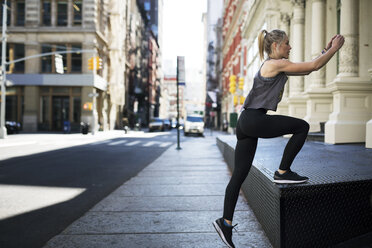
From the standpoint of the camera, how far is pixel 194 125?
113 ft

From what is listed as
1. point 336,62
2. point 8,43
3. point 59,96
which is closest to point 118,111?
point 59,96

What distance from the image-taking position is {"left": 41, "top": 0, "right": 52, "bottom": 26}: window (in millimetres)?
38344

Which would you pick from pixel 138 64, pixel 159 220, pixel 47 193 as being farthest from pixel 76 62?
pixel 159 220

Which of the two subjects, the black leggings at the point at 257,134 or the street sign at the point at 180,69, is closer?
the black leggings at the point at 257,134

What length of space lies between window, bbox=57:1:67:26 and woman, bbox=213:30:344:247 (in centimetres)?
3919

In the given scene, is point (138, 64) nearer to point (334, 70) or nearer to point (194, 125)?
point (194, 125)

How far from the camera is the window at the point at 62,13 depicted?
3850 cm

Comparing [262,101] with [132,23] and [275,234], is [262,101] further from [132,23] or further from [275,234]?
[132,23]

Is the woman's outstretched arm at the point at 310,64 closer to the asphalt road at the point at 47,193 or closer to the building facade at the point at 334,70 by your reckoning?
the asphalt road at the point at 47,193

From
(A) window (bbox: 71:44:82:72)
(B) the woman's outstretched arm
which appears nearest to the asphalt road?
(B) the woman's outstretched arm

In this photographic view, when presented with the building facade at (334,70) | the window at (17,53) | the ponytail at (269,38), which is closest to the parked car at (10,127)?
the window at (17,53)

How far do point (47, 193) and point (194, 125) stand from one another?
93.4 feet

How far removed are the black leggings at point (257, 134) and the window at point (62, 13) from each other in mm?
39263

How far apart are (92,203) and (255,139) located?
3347 mm
